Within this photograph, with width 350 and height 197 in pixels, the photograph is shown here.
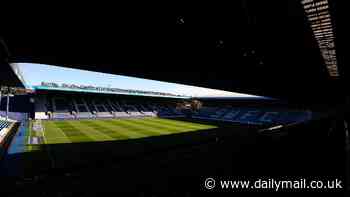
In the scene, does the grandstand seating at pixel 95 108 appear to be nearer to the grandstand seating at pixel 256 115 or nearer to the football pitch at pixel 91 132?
the grandstand seating at pixel 256 115

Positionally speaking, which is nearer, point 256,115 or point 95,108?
point 95,108

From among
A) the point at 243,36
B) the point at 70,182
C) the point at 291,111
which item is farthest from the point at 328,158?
the point at 291,111

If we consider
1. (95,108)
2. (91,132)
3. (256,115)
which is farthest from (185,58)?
(256,115)

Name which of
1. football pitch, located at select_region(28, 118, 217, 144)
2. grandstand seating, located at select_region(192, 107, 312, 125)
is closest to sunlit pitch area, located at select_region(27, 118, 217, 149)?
football pitch, located at select_region(28, 118, 217, 144)

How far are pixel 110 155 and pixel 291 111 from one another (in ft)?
148

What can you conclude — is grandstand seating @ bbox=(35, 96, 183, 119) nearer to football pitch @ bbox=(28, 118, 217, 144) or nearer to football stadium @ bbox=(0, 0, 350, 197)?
football pitch @ bbox=(28, 118, 217, 144)

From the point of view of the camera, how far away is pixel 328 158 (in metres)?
8.98

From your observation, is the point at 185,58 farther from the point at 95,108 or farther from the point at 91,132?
the point at 95,108

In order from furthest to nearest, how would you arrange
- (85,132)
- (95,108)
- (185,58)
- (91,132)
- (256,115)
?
(256,115)
(95,108)
(91,132)
(85,132)
(185,58)

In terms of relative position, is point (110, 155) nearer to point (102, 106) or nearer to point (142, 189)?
point (142, 189)

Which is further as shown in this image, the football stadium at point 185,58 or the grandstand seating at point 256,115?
the grandstand seating at point 256,115

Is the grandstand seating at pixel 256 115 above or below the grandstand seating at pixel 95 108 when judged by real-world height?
below

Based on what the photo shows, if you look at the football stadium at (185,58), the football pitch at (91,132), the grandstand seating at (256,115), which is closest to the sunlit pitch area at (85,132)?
the football pitch at (91,132)

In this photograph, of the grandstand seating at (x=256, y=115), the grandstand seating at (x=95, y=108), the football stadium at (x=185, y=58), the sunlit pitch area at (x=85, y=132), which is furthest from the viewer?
the grandstand seating at (x=256, y=115)
